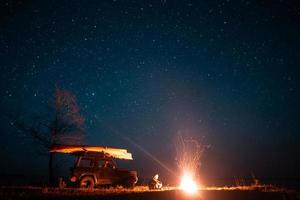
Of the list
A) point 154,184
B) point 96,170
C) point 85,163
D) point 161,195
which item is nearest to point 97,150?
point 85,163

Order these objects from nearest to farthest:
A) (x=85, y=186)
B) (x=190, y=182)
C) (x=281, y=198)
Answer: (x=281, y=198) → (x=85, y=186) → (x=190, y=182)

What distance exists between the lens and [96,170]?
63.9 feet

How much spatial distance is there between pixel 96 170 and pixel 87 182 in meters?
0.81

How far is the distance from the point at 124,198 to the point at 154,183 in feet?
22.0

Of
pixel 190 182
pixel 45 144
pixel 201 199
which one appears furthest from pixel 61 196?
pixel 45 144

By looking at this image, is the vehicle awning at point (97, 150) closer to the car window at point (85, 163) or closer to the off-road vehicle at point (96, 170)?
the off-road vehicle at point (96, 170)

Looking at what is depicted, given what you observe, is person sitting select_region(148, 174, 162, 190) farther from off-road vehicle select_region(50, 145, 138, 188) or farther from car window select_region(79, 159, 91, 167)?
car window select_region(79, 159, 91, 167)

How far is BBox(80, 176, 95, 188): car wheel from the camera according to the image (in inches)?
749

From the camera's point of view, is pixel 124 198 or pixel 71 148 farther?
pixel 71 148

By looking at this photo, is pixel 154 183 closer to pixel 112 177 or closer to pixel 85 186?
pixel 112 177

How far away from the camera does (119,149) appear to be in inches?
830

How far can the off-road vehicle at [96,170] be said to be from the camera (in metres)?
19.1

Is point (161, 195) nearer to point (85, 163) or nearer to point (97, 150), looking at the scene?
point (85, 163)

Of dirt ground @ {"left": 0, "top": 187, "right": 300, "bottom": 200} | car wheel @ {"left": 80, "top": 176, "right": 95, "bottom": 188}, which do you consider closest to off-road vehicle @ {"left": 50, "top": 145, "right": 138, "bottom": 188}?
car wheel @ {"left": 80, "top": 176, "right": 95, "bottom": 188}
